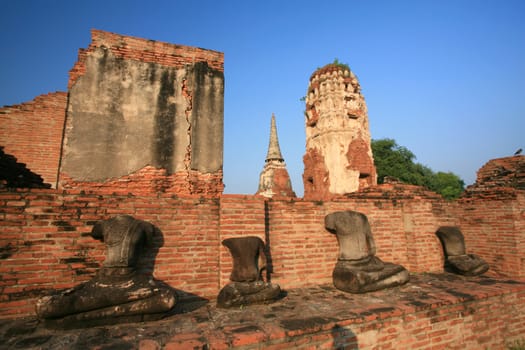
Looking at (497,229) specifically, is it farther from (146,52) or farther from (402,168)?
(402,168)

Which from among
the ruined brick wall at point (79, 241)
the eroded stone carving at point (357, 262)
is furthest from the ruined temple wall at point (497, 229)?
the ruined brick wall at point (79, 241)

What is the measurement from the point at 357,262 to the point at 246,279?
7.06ft

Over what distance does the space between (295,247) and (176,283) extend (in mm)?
2144

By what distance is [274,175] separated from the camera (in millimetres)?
23203

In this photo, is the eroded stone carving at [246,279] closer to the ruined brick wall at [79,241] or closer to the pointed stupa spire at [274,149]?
the ruined brick wall at [79,241]

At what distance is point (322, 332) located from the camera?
3141 mm

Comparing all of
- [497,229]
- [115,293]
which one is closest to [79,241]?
[115,293]

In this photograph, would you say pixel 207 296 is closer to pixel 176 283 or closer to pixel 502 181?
pixel 176 283

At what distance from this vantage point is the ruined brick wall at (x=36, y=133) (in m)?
6.75

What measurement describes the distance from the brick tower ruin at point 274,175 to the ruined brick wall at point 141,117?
51.6 ft

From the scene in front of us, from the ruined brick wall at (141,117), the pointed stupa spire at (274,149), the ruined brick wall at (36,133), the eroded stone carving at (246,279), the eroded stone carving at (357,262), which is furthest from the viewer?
the pointed stupa spire at (274,149)

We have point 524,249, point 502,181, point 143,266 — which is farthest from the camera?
point 502,181

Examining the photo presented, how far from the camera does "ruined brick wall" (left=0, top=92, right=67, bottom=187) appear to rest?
266 inches

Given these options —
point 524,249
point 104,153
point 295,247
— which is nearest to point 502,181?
point 524,249
